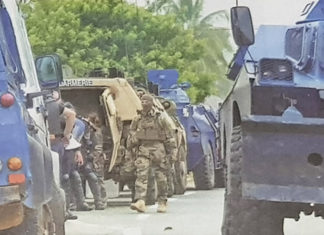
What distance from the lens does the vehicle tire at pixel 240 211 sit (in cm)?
1009

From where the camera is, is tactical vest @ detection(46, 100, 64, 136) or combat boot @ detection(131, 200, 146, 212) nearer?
tactical vest @ detection(46, 100, 64, 136)

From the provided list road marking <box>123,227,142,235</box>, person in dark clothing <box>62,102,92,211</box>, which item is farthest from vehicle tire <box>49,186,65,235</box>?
person in dark clothing <box>62,102,92,211</box>

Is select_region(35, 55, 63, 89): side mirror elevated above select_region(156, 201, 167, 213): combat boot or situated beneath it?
elevated above

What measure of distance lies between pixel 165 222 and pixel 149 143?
5.27ft

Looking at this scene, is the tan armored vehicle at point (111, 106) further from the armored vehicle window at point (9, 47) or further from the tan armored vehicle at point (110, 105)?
the armored vehicle window at point (9, 47)

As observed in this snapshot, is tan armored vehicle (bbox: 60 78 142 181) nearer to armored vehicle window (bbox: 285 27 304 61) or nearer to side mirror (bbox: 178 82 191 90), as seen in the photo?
side mirror (bbox: 178 82 191 90)

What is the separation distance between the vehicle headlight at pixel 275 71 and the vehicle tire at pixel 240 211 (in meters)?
0.59

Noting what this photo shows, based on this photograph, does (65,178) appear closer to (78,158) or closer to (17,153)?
(78,158)

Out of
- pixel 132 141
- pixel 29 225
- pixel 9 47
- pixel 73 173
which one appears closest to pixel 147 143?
pixel 132 141

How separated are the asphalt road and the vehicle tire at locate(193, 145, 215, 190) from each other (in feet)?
15.7

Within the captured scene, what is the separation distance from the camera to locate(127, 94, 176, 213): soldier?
18.2 meters

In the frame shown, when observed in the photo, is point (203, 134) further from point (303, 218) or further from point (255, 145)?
point (255, 145)

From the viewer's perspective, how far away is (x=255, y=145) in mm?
9789

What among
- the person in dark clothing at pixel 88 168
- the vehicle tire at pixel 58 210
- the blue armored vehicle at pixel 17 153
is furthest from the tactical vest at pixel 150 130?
the blue armored vehicle at pixel 17 153
